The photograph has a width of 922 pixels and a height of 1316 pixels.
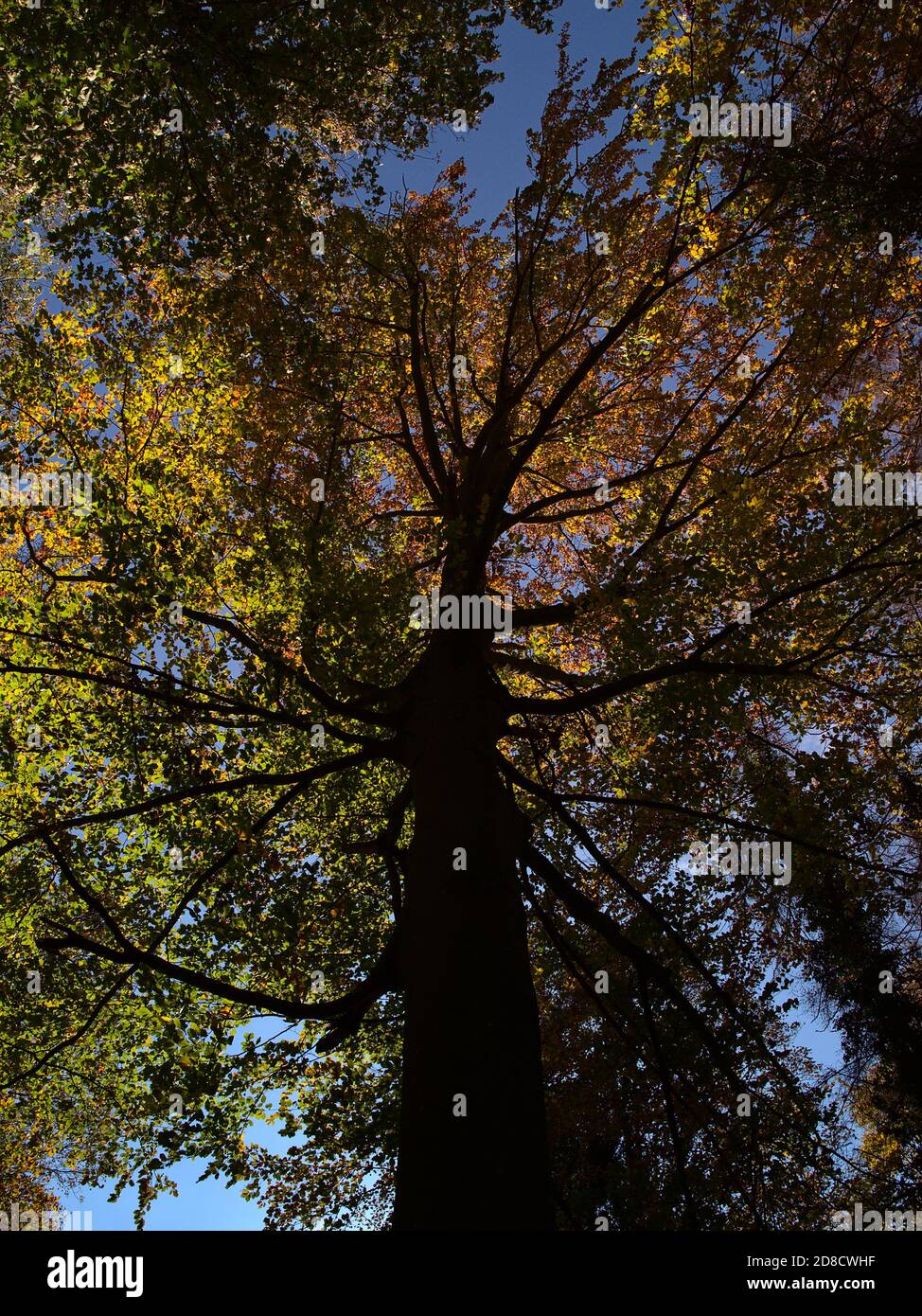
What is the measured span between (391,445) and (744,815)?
831 centimetres

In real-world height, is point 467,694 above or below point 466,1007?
above

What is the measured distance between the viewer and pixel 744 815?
801 centimetres

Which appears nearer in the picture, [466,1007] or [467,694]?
[466,1007]

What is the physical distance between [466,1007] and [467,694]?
2842 mm

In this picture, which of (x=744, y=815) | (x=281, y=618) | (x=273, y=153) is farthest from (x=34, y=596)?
(x=744, y=815)

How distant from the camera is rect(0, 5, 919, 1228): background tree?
256 inches

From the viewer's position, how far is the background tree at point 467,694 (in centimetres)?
650

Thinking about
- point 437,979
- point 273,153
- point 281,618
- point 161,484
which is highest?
point 273,153

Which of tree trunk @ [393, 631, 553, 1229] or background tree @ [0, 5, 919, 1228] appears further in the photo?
Answer: background tree @ [0, 5, 919, 1228]

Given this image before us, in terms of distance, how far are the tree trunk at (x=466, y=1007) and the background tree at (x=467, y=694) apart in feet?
0.15

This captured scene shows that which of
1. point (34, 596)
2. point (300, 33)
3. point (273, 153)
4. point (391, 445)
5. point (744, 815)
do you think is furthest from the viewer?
point (391, 445)

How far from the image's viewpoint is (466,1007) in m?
4.05

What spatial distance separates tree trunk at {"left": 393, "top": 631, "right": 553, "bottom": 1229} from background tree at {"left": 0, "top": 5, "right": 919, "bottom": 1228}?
0.05 metres
